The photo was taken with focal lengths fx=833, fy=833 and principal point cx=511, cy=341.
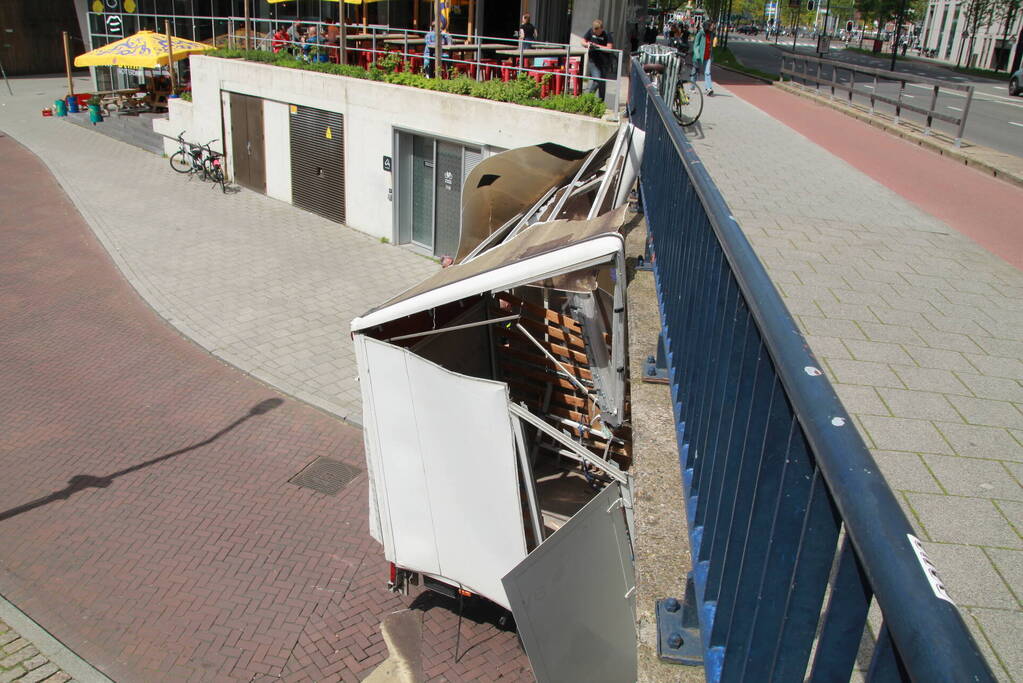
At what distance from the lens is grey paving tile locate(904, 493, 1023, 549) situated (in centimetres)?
336

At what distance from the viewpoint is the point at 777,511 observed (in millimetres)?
1913

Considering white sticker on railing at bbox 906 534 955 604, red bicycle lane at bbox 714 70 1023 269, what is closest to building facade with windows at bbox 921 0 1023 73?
red bicycle lane at bbox 714 70 1023 269

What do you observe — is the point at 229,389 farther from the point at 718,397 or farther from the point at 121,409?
the point at 718,397

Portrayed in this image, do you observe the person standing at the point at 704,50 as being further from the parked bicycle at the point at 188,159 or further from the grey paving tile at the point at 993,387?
the grey paving tile at the point at 993,387

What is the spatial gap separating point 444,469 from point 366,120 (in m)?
12.8

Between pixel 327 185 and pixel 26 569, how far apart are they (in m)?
12.9

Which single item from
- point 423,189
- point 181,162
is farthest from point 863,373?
point 181,162

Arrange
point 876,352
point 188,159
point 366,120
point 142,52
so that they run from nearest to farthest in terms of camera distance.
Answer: point 876,352, point 366,120, point 188,159, point 142,52

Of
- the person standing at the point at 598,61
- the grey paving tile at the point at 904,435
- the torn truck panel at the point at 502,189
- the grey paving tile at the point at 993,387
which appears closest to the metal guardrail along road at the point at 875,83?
the person standing at the point at 598,61

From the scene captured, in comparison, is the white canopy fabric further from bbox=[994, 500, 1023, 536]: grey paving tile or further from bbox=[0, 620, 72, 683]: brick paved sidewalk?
bbox=[0, 620, 72, 683]: brick paved sidewalk

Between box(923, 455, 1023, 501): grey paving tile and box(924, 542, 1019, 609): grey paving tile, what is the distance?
51cm

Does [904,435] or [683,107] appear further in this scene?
[683,107]

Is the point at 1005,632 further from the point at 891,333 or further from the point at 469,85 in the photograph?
the point at 469,85

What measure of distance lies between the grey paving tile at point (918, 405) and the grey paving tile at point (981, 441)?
10cm
